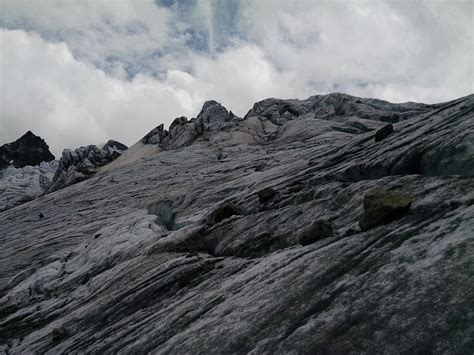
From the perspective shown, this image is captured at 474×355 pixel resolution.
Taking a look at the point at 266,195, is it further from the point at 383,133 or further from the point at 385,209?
the point at 385,209

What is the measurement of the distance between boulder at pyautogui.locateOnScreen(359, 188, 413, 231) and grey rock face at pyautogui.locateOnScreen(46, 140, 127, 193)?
68898 millimetres

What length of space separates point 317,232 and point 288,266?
6.82 feet

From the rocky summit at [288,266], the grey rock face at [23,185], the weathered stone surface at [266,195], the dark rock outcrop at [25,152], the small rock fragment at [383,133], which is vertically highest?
the dark rock outcrop at [25,152]

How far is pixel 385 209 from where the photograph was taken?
15234mm

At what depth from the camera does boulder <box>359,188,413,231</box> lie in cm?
1517

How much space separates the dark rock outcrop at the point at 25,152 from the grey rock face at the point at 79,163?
4297cm

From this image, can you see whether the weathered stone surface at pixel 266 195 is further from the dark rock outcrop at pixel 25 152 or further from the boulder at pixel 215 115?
the dark rock outcrop at pixel 25 152

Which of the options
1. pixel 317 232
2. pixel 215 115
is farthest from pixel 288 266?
pixel 215 115

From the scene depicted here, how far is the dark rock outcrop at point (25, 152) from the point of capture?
5812 inches

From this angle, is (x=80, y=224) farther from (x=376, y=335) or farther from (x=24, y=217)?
(x=376, y=335)

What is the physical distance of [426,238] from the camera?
42.2 feet

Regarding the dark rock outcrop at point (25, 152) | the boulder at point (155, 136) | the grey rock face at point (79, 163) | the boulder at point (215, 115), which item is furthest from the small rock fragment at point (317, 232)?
the dark rock outcrop at point (25, 152)

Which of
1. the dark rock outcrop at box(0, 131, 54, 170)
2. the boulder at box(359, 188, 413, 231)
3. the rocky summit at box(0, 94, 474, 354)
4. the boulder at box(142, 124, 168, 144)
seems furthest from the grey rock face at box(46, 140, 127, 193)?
the boulder at box(359, 188, 413, 231)

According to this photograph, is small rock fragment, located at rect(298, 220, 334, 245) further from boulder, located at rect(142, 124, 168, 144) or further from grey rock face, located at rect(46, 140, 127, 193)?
boulder, located at rect(142, 124, 168, 144)
